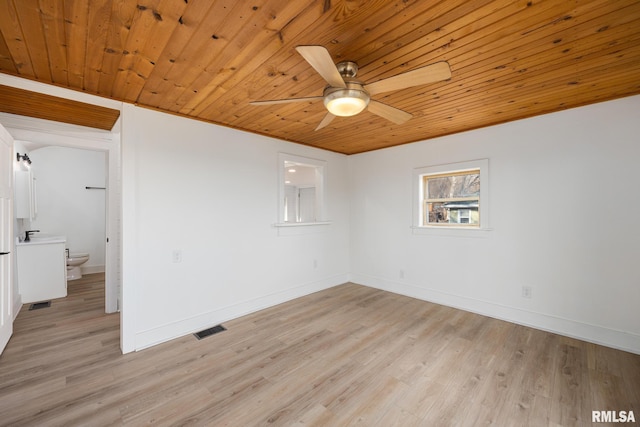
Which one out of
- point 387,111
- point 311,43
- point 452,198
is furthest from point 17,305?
point 452,198

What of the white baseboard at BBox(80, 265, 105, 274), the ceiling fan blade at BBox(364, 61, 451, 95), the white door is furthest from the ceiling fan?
the white baseboard at BBox(80, 265, 105, 274)

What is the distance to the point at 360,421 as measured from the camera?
5.66 feet

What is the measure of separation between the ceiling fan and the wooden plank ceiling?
0.82 ft

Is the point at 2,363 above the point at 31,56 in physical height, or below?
below

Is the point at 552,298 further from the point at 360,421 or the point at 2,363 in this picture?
the point at 2,363

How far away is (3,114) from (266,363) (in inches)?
149

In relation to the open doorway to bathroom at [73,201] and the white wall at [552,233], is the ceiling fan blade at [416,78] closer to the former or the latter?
the white wall at [552,233]

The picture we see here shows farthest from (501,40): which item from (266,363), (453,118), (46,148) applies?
(46,148)

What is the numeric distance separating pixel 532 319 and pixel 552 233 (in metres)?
1.02

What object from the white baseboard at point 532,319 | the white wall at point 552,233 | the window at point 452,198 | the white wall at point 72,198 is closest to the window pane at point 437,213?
the window at point 452,198

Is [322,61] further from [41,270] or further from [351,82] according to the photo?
[41,270]

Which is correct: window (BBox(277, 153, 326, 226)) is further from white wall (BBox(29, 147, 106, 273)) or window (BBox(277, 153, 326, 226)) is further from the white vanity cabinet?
white wall (BBox(29, 147, 106, 273))

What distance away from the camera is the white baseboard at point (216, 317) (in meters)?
2.67

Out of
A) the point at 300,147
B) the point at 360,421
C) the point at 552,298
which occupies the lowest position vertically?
the point at 360,421
